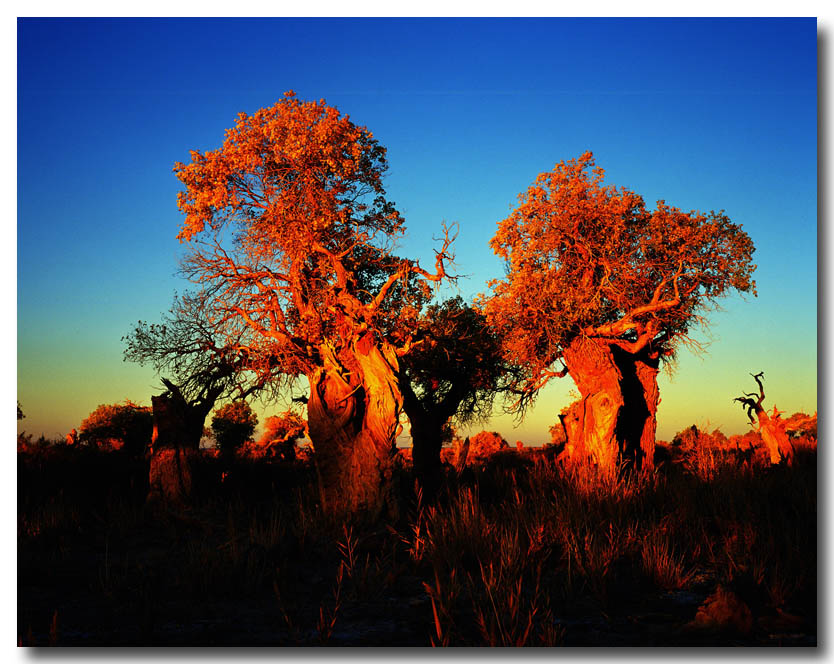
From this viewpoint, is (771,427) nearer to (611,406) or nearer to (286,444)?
(611,406)

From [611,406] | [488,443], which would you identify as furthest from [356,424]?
[488,443]

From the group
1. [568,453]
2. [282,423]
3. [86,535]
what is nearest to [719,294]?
[568,453]

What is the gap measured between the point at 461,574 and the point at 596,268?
11238 mm

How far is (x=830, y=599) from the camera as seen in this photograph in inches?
242

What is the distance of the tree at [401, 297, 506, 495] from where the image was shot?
17.3 m

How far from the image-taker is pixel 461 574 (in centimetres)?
688

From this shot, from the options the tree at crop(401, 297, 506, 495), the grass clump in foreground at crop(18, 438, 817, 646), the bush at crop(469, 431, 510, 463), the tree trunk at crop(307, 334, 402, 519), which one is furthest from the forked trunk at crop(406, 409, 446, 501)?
the bush at crop(469, 431, 510, 463)

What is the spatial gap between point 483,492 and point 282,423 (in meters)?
18.2

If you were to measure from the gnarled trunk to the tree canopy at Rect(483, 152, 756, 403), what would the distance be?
0.54m

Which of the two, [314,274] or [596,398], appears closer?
[314,274]

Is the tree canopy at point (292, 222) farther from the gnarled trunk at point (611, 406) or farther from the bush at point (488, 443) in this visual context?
the bush at point (488, 443)

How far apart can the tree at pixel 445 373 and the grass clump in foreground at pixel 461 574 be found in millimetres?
6539

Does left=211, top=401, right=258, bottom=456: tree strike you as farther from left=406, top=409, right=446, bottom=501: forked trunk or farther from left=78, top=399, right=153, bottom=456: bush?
left=406, top=409, right=446, bottom=501: forked trunk
